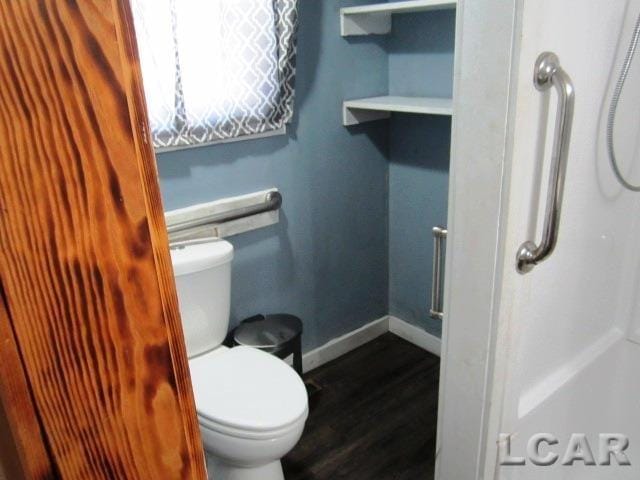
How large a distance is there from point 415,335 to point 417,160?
0.85 meters

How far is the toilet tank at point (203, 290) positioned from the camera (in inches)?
60.5

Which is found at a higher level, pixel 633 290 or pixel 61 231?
pixel 61 231

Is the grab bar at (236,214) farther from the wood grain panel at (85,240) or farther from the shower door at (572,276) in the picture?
the wood grain panel at (85,240)

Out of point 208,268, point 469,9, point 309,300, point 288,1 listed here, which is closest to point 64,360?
point 469,9

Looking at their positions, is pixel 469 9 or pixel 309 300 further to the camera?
pixel 309 300

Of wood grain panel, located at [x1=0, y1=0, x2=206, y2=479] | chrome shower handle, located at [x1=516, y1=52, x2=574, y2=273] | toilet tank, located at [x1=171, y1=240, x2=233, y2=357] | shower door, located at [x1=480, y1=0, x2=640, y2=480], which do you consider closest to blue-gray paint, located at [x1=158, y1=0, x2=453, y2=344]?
toilet tank, located at [x1=171, y1=240, x2=233, y2=357]

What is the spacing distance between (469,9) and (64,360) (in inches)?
31.9

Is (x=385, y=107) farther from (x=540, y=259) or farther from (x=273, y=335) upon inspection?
(x=540, y=259)

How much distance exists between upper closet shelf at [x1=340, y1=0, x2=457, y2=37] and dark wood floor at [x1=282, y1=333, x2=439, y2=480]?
143 centimetres

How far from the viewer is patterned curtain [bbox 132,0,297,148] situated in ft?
4.81

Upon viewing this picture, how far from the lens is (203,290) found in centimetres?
158

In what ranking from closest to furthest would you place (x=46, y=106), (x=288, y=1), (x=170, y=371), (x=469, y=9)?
1. (x=46, y=106)
2. (x=170, y=371)
3. (x=469, y=9)
4. (x=288, y=1)

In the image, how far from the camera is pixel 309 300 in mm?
2170

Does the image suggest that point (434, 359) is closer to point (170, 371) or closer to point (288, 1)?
point (288, 1)
